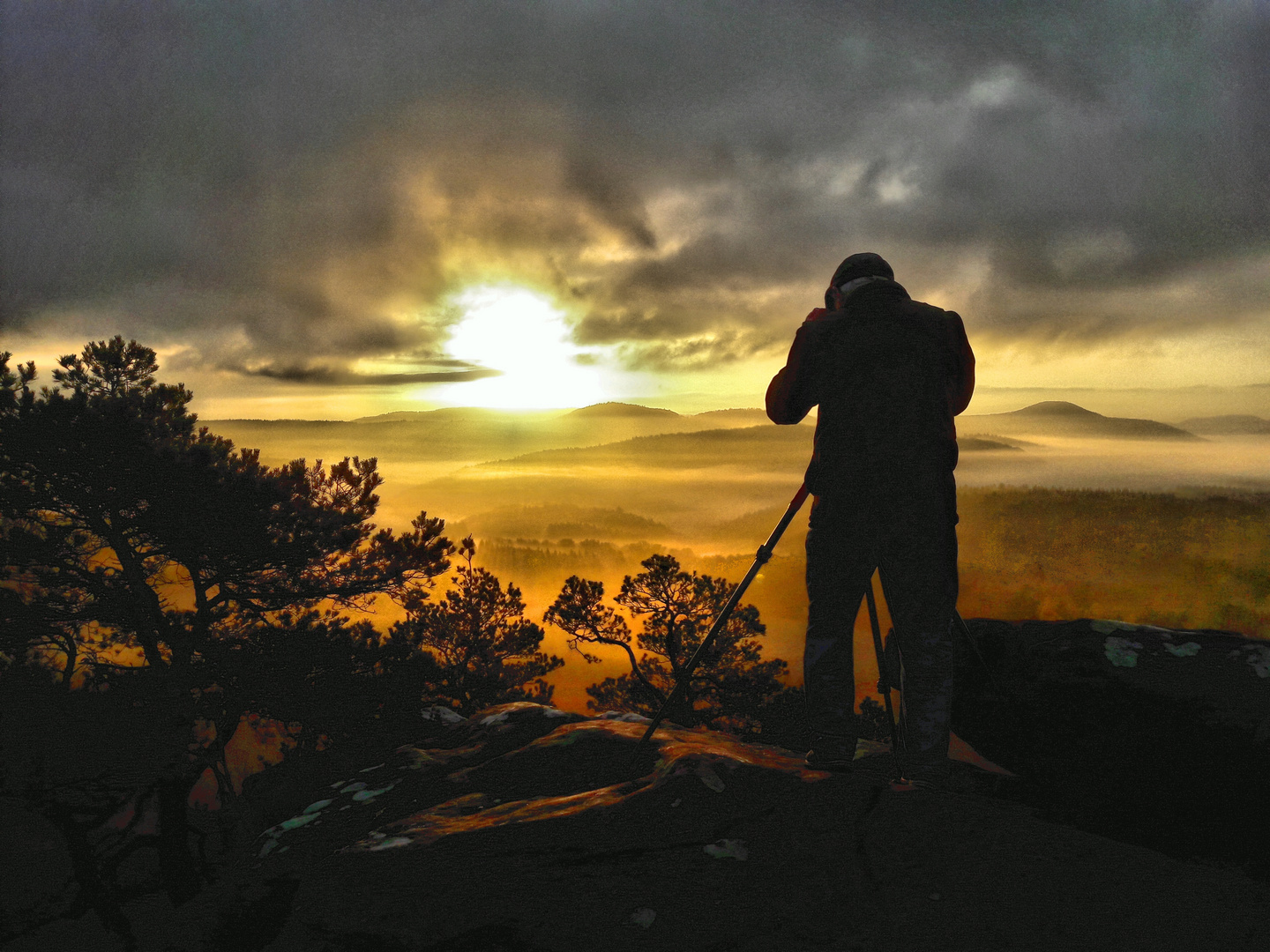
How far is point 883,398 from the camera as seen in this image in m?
5.18

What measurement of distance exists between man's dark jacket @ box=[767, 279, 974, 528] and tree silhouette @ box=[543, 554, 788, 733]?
12.7 meters

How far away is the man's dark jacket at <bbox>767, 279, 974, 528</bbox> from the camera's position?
5129 mm

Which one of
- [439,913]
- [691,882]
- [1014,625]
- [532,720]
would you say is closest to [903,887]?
[691,882]

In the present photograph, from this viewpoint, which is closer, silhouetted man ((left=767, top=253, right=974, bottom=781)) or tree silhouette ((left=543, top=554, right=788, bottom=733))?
silhouetted man ((left=767, top=253, right=974, bottom=781))

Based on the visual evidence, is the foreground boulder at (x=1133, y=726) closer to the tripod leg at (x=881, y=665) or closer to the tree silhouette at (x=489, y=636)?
the tripod leg at (x=881, y=665)

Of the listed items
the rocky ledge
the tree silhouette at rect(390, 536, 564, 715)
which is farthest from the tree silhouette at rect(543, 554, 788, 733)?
the rocky ledge

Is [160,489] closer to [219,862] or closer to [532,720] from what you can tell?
[219,862]

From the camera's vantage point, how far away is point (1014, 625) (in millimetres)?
6875

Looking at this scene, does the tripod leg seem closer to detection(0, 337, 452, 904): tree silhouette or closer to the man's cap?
the man's cap

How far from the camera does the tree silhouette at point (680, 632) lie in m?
18.0

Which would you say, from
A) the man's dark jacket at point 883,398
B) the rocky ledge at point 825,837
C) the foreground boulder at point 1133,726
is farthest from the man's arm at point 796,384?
the foreground boulder at point 1133,726

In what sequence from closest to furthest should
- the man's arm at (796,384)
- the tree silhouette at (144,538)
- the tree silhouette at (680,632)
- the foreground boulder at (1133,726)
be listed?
1. the foreground boulder at (1133,726)
2. the man's arm at (796,384)
3. the tree silhouette at (144,538)
4. the tree silhouette at (680,632)

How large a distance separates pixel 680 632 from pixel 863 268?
1427cm

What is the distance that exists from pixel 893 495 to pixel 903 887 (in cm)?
260
